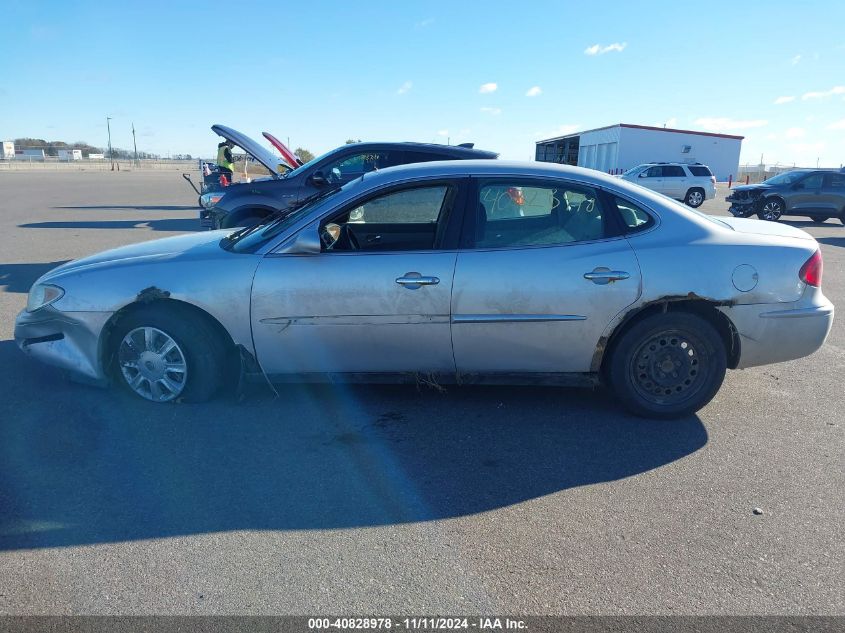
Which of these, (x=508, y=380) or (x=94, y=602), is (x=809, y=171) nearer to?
(x=508, y=380)

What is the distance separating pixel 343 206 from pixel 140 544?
2.30 m

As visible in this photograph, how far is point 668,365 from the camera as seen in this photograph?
4066 mm

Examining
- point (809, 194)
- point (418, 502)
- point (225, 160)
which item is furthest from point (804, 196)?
point (418, 502)

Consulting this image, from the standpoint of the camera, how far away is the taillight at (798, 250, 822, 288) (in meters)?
3.97

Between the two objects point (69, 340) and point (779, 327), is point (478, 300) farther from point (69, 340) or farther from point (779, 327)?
point (69, 340)

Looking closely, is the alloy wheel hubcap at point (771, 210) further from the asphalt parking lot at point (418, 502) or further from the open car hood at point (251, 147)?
the asphalt parking lot at point (418, 502)

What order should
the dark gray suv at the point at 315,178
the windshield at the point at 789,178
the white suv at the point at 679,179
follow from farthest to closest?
1. the white suv at the point at 679,179
2. the windshield at the point at 789,178
3. the dark gray suv at the point at 315,178

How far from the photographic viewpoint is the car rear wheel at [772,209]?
18781 millimetres

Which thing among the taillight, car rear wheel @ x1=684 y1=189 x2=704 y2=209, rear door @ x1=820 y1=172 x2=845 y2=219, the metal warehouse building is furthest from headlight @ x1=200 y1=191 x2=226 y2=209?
the metal warehouse building

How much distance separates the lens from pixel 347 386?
15.2ft

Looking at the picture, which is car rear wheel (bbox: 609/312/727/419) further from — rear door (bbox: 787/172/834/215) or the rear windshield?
the rear windshield

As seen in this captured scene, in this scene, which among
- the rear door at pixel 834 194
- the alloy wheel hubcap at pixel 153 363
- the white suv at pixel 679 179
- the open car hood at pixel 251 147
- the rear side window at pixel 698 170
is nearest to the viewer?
the alloy wheel hubcap at pixel 153 363

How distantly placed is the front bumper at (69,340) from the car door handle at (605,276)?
3104 millimetres

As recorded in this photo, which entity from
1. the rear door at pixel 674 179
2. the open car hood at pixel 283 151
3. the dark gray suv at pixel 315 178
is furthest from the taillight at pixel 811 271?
the rear door at pixel 674 179
